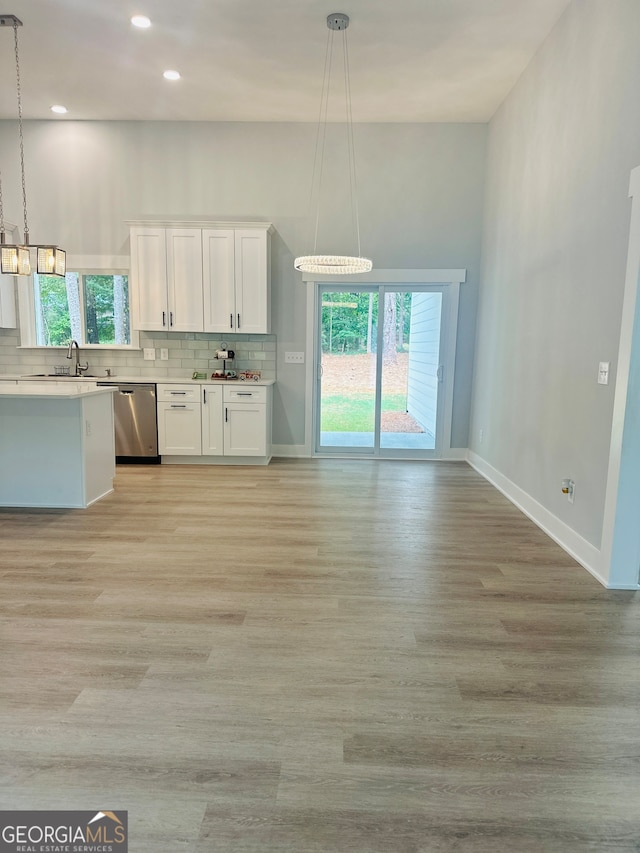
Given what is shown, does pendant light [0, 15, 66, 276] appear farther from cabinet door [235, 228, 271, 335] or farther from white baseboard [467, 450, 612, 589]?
white baseboard [467, 450, 612, 589]

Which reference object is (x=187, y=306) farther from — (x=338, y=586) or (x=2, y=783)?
(x=2, y=783)

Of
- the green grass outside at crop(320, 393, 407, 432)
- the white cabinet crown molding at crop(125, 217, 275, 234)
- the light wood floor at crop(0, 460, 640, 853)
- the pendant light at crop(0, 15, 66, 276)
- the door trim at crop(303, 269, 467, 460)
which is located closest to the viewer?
the light wood floor at crop(0, 460, 640, 853)

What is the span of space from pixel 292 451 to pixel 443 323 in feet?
7.73

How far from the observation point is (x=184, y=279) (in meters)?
5.38

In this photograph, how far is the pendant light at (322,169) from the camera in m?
3.78

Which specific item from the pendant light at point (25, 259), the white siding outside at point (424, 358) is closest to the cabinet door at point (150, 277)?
the pendant light at point (25, 259)

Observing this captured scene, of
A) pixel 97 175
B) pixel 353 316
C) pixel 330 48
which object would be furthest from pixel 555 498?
pixel 97 175

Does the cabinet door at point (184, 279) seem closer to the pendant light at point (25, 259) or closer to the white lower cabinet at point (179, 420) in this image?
the white lower cabinet at point (179, 420)

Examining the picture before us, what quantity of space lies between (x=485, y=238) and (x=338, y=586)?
438 cm

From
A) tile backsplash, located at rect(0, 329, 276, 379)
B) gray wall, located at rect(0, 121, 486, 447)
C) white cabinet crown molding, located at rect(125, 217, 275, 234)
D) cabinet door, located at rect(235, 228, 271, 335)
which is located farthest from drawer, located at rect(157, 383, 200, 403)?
white cabinet crown molding, located at rect(125, 217, 275, 234)

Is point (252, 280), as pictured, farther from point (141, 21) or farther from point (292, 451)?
point (141, 21)

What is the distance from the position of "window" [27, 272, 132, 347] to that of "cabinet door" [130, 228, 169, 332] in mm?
478

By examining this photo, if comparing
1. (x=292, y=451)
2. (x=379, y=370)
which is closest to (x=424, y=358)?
(x=379, y=370)

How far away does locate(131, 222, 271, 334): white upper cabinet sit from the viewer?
17.4ft
